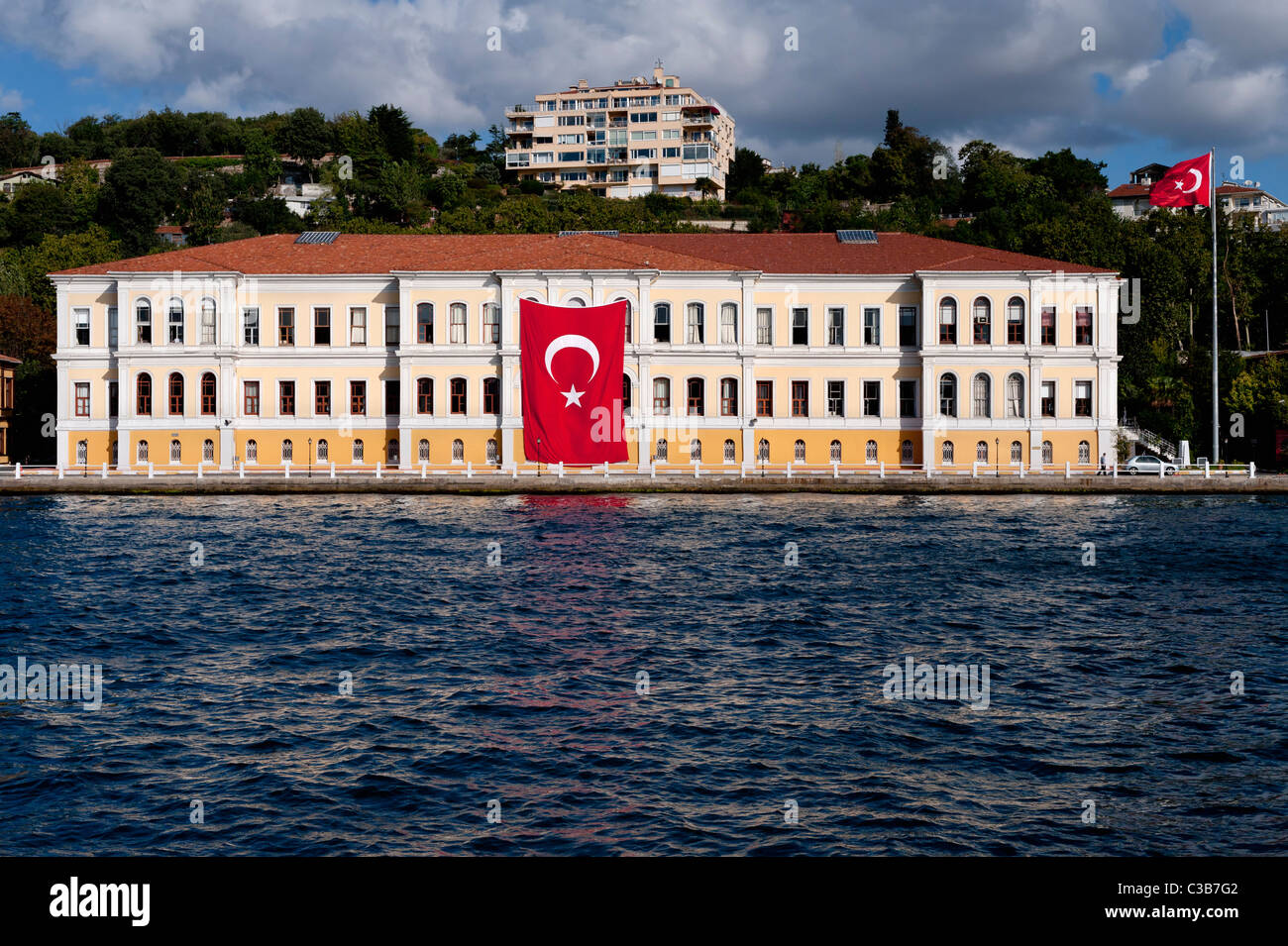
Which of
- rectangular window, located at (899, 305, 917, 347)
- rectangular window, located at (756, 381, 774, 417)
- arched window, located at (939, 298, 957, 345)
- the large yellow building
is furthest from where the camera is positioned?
rectangular window, located at (899, 305, 917, 347)

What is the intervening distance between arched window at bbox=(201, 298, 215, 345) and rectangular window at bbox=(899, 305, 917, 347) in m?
36.3

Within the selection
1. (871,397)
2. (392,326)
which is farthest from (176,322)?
(871,397)

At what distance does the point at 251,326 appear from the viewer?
6378 centimetres

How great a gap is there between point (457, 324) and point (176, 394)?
15.0 metres

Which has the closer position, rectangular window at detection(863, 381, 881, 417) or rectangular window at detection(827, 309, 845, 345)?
rectangular window at detection(863, 381, 881, 417)

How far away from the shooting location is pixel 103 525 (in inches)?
1676

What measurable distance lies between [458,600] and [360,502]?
973 inches

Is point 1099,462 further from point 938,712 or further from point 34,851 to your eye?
point 34,851

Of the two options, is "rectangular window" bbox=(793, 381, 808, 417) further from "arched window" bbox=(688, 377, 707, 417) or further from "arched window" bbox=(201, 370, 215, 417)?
"arched window" bbox=(201, 370, 215, 417)

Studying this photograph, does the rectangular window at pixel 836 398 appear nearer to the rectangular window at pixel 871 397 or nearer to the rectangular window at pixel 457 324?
the rectangular window at pixel 871 397

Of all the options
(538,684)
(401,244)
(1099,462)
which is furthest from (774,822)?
(401,244)

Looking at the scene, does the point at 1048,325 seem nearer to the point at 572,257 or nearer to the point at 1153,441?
the point at 1153,441

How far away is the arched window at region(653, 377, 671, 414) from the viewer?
62.3 m

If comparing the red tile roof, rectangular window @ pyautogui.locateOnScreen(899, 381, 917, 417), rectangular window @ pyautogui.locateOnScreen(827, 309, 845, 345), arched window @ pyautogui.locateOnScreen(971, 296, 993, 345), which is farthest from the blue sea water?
rectangular window @ pyautogui.locateOnScreen(827, 309, 845, 345)
